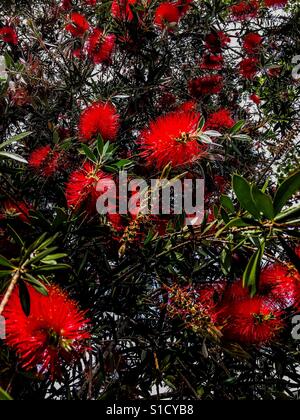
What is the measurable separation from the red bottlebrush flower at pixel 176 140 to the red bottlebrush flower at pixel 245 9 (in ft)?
6.44

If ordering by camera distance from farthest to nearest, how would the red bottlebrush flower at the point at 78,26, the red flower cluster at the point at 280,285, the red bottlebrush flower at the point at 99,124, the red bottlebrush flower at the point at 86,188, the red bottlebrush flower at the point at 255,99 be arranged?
1. the red bottlebrush flower at the point at 255,99
2. the red bottlebrush flower at the point at 78,26
3. the red bottlebrush flower at the point at 99,124
4. the red bottlebrush flower at the point at 86,188
5. the red flower cluster at the point at 280,285

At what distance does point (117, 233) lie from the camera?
121 centimetres

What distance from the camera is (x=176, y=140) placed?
1.17m

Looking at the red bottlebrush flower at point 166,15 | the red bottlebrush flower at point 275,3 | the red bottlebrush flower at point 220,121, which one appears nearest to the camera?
the red bottlebrush flower at point 220,121

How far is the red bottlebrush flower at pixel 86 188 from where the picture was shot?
1.20 m

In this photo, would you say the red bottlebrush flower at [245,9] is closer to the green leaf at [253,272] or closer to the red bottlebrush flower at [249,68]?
the red bottlebrush flower at [249,68]

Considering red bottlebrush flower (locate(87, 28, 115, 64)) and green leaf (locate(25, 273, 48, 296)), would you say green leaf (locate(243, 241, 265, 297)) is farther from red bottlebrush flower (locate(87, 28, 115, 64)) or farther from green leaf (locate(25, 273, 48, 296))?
red bottlebrush flower (locate(87, 28, 115, 64))

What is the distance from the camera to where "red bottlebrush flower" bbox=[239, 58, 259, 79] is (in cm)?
276

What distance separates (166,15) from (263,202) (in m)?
1.81

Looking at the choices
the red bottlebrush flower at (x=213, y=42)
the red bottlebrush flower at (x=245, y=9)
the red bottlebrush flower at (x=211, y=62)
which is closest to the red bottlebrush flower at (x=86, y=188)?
the red bottlebrush flower at (x=213, y=42)

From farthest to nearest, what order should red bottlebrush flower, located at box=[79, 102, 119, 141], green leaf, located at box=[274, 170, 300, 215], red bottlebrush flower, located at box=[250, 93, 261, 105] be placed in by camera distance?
red bottlebrush flower, located at box=[250, 93, 261, 105] < red bottlebrush flower, located at box=[79, 102, 119, 141] < green leaf, located at box=[274, 170, 300, 215]

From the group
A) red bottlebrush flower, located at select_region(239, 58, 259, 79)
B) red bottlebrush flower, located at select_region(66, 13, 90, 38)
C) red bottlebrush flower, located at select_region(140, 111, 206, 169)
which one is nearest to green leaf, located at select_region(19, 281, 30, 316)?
red bottlebrush flower, located at select_region(140, 111, 206, 169)

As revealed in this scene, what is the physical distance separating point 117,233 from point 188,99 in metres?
1.54

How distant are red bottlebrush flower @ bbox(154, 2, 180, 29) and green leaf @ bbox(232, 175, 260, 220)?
5.79 ft
